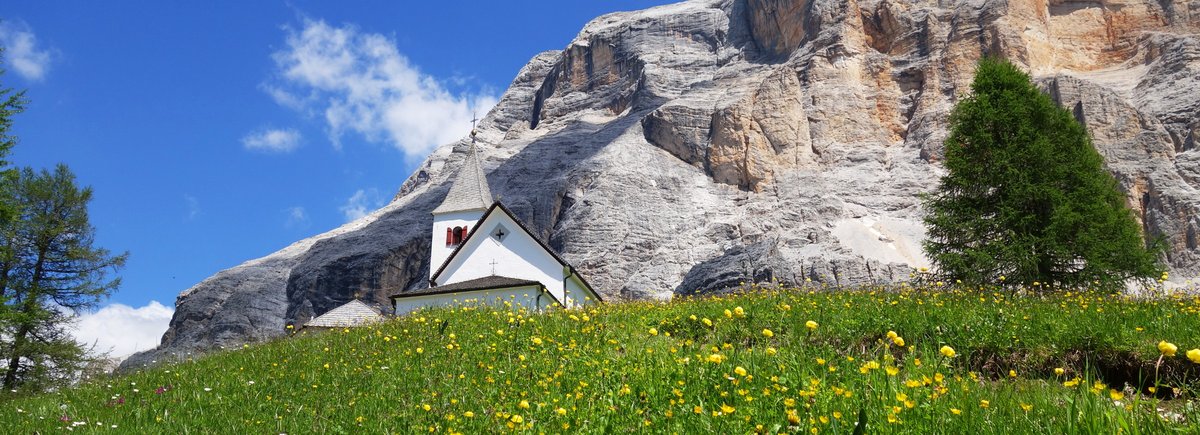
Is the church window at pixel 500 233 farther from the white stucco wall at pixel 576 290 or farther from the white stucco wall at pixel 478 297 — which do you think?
the white stucco wall at pixel 478 297

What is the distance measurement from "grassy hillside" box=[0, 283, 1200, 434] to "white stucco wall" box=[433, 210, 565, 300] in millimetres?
18842

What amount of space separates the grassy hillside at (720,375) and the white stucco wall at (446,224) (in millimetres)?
24863

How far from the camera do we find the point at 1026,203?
1938cm

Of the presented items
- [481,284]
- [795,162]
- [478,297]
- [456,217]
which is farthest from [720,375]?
[795,162]

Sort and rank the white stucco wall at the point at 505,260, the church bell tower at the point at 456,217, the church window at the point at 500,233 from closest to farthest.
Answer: the white stucco wall at the point at 505,260, the church window at the point at 500,233, the church bell tower at the point at 456,217

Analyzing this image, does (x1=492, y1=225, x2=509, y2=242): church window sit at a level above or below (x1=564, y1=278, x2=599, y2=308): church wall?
above

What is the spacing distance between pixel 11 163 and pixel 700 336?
57.5 feet

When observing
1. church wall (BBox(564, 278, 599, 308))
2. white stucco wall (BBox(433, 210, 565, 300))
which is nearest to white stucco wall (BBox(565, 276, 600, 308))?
church wall (BBox(564, 278, 599, 308))

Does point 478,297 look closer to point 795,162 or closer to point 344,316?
point 344,316

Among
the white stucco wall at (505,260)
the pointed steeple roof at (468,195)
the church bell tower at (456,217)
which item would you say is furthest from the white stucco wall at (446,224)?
the white stucco wall at (505,260)

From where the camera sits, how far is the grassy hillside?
4582 mm

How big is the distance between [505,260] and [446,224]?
26.1ft

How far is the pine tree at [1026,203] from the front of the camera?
724 inches

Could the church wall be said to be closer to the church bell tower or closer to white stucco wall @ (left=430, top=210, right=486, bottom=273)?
the church bell tower
